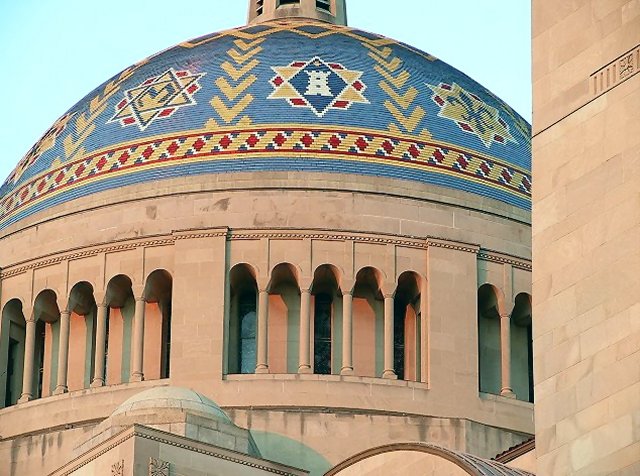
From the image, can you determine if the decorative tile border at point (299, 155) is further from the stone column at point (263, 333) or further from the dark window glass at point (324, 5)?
the dark window glass at point (324, 5)

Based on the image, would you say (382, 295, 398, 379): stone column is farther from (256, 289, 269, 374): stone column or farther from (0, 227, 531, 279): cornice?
(256, 289, 269, 374): stone column

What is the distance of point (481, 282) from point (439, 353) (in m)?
1.50

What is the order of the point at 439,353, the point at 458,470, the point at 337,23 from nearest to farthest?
the point at 458,470, the point at 439,353, the point at 337,23

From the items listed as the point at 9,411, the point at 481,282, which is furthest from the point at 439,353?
the point at 9,411

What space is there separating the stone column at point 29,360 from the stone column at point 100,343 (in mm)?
1196

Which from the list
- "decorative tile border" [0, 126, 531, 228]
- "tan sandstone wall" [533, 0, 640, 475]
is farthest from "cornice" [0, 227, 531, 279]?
"tan sandstone wall" [533, 0, 640, 475]

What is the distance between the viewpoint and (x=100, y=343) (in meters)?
38.2

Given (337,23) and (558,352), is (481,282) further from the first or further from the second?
(558,352)

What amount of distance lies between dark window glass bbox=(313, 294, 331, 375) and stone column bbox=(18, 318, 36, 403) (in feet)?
15.2

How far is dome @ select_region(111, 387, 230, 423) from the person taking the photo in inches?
1272

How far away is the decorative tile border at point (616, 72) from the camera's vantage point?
719 inches

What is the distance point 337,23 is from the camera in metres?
45.2

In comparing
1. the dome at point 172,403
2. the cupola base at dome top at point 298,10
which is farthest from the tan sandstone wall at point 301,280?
the cupola base at dome top at point 298,10

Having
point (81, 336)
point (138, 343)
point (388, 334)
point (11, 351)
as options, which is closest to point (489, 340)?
point (388, 334)
